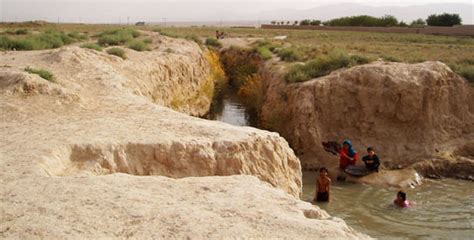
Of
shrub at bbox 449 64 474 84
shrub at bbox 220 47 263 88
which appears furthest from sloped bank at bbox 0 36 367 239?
shrub at bbox 220 47 263 88

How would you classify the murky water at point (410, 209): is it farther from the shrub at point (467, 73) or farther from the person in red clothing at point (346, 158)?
the shrub at point (467, 73)

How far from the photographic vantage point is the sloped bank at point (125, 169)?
5.54 metres

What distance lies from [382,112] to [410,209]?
568 cm

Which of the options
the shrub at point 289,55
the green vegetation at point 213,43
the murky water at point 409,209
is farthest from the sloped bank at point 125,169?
the green vegetation at point 213,43

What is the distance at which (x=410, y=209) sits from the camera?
1252 cm

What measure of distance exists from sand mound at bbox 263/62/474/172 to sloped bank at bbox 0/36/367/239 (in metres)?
6.20

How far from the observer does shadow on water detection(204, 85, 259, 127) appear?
2161 cm

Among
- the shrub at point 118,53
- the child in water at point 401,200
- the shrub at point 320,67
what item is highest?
the shrub at point 118,53

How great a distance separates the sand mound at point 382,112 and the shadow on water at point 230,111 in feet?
11.1

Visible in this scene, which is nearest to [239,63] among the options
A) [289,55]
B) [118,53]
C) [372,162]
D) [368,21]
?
[289,55]

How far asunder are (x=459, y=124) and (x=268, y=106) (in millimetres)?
6967

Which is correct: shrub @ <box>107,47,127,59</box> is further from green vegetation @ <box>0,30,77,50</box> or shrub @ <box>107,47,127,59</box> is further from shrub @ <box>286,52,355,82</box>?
shrub @ <box>286,52,355,82</box>

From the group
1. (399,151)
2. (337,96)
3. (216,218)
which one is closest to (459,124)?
(399,151)

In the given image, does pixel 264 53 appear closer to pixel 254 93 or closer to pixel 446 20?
pixel 254 93
